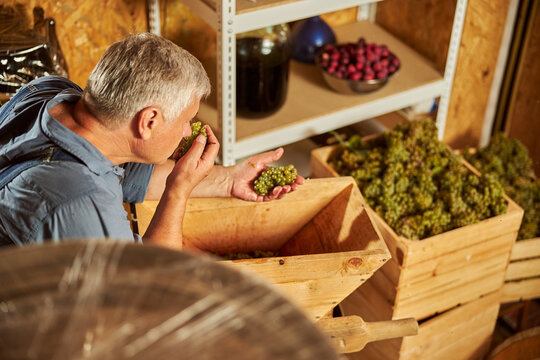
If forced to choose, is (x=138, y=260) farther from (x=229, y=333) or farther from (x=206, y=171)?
(x=206, y=171)

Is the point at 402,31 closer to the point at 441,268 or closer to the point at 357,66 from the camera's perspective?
the point at 357,66

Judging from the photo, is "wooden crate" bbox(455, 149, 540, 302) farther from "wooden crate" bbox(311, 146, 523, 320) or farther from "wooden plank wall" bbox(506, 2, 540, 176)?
"wooden plank wall" bbox(506, 2, 540, 176)

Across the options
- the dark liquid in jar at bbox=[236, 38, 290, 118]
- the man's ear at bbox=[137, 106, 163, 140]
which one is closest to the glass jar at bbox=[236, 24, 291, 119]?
the dark liquid in jar at bbox=[236, 38, 290, 118]

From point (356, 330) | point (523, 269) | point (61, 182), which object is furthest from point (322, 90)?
point (61, 182)

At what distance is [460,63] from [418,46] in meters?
0.22

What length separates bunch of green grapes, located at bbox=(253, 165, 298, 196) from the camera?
155cm

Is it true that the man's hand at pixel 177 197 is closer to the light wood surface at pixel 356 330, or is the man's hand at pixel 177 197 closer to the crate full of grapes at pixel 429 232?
the light wood surface at pixel 356 330

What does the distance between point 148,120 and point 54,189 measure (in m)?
0.23

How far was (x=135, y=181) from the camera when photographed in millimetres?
1491

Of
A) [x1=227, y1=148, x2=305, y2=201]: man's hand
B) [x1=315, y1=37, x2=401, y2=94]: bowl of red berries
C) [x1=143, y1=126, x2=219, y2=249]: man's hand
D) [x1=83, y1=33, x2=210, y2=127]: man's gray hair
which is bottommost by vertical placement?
[x1=315, y1=37, x2=401, y2=94]: bowl of red berries

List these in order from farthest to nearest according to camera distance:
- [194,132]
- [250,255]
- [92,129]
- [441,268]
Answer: [441,268]
[250,255]
[194,132]
[92,129]

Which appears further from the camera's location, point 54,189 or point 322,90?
point 322,90

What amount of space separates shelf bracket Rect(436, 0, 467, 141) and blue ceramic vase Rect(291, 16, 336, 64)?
509 mm

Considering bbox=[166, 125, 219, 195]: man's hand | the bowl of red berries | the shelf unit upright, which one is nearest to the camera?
bbox=[166, 125, 219, 195]: man's hand
